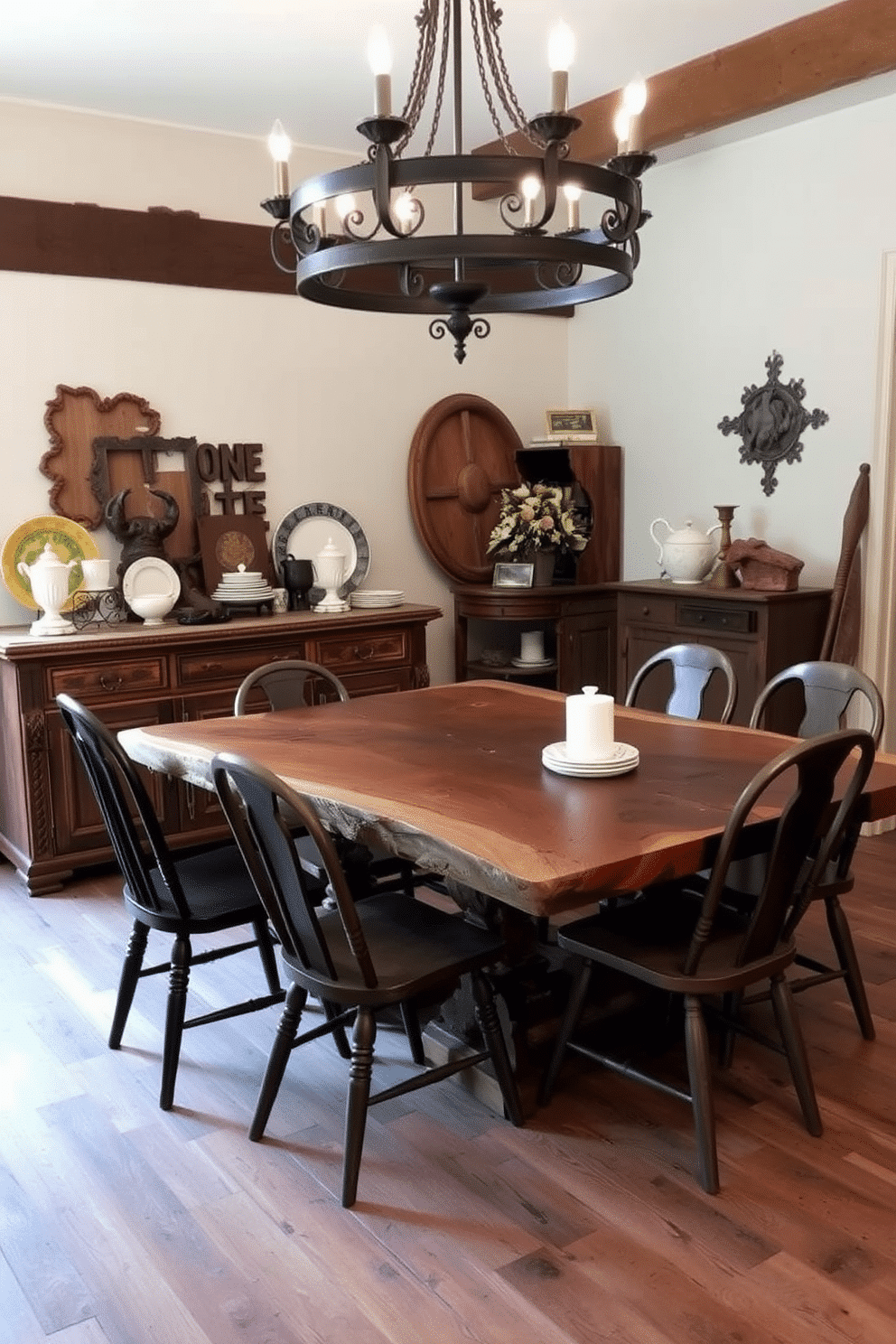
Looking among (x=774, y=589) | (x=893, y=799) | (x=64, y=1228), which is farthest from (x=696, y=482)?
(x=64, y=1228)

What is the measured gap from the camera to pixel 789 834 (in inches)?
82.8

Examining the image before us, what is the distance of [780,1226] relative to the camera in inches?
81.8

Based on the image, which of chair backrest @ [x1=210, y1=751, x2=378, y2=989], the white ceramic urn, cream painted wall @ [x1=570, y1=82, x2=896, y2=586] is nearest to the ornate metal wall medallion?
cream painted wall @ [x1=570, y1=82, x2=896, y2=586]

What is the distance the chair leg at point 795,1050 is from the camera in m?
2.34

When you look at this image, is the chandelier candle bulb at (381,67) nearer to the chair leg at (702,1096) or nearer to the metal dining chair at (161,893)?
the metal dining chair at (161,893)

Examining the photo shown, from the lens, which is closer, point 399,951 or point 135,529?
point 399,951

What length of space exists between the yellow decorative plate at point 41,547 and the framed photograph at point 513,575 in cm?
174

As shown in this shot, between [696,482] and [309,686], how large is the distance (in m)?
1.94

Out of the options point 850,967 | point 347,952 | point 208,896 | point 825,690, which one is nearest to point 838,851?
point 850,967

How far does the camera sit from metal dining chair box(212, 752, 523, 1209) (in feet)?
6.75

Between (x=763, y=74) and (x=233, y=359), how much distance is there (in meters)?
2.22

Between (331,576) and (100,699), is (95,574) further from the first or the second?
(331,576)

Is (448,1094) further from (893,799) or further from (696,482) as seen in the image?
(696,482)

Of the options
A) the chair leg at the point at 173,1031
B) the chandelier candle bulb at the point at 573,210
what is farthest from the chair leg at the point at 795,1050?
the chandelier candle bulb at the point at 573,210
